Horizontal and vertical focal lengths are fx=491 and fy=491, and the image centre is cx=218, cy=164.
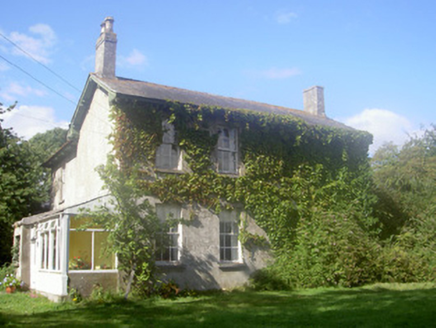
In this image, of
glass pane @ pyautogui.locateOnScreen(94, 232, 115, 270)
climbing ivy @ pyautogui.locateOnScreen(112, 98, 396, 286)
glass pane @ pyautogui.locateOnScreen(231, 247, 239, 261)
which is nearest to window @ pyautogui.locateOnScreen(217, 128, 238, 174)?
climbing ivy @ pyautogui.locateOnScreen(112, 98, 396, 286)

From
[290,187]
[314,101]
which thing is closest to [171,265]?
[290,187]

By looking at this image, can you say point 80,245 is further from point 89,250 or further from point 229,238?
point 229,238

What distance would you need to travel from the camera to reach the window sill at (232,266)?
18.0 metres

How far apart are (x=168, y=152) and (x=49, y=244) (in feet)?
17.0

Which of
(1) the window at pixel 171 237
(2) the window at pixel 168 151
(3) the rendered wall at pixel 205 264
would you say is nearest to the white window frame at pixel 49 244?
(1) the window at pixel 171 237

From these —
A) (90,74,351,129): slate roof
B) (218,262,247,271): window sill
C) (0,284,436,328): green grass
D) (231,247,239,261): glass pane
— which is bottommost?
(0,284,436,328): green grass

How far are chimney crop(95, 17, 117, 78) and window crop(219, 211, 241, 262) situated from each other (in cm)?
748

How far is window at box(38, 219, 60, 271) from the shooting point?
51.4ft

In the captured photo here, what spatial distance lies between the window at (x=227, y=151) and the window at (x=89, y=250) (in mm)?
5187

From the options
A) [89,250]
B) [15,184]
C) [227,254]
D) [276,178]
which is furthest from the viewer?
[15,184]

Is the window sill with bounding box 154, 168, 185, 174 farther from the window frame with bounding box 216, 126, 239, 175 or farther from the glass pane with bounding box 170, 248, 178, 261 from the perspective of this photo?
the glass pane with bounding box 170, 248, 178, 261

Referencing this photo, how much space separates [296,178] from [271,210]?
6.36 ft

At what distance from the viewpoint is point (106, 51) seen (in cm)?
2022

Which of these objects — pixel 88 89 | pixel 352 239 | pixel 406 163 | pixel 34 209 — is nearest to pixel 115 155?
pixel 88 89
